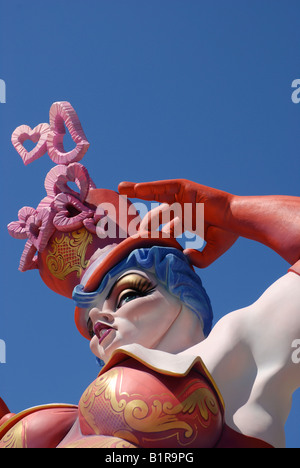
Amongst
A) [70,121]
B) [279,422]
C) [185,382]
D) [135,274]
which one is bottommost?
[279,422]

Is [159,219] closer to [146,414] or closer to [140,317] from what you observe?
[140,317]

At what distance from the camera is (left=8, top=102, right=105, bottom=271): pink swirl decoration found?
336 cm

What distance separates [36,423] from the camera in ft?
8.15

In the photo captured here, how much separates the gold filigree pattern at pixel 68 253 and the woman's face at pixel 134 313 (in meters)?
0.36

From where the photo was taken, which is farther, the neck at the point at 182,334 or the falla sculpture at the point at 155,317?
the neck at the point at 182,334

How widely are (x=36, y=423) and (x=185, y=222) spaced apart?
1090mm

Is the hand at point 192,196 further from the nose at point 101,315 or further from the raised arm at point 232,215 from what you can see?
the nose at point 101,315

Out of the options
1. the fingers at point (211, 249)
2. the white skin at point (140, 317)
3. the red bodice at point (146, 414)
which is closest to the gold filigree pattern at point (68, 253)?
the white skin at point (140, 317)

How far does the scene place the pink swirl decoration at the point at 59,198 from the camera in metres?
3.36

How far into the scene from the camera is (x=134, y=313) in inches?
114

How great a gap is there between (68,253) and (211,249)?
0.70m

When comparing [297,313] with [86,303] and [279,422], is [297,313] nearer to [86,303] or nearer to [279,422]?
[279,422]

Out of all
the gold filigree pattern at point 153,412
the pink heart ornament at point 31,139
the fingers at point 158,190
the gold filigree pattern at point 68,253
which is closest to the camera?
the gold filigree pattern at point 153,412

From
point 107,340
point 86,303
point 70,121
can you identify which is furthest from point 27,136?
point 107,340
